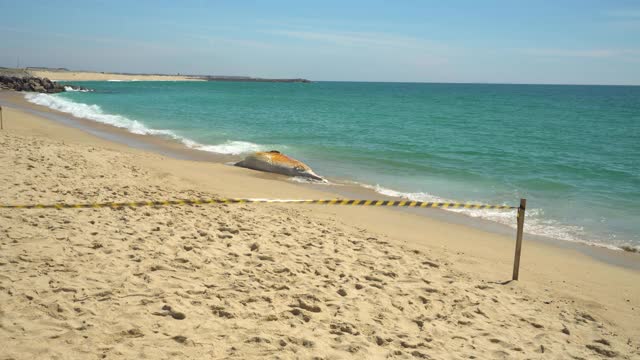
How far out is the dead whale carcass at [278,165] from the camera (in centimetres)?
1324

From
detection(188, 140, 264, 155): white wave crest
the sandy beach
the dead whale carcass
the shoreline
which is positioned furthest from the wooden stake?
detection(188, 140, 264, 155): white wave crest

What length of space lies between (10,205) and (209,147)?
11994mm

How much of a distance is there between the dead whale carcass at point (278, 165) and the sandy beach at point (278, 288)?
417 centimetres

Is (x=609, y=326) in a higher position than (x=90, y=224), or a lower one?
lower

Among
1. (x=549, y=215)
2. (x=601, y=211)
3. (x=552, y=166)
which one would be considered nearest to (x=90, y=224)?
(x=549, y=215)

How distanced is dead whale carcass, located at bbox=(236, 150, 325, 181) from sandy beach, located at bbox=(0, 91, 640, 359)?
13.7ft

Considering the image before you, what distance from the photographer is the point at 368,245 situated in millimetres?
7184

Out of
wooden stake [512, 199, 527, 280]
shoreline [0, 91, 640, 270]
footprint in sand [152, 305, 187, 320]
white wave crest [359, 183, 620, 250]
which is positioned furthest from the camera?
white wave crest [359, 183, 620, 250]

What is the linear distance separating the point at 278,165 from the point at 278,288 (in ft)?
28.6

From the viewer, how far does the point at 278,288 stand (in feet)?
17.0

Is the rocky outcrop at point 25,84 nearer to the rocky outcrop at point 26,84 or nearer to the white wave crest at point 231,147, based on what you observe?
the rocky outcrop at point 26,84

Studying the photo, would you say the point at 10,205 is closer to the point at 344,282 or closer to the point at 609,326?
the point at 344,282

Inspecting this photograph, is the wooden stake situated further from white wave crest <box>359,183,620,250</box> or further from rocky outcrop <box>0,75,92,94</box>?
rocky outcrop <box>0,75,92,94</box>

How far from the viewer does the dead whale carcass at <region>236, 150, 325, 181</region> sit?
43.4ft
